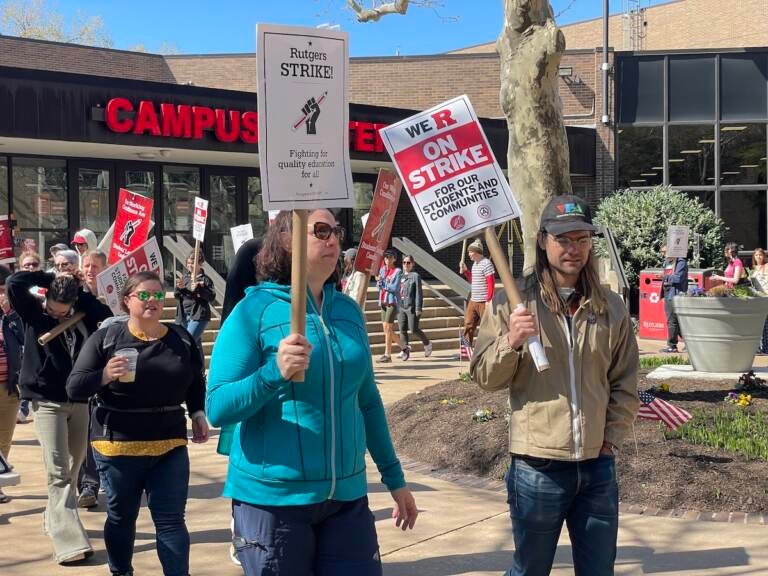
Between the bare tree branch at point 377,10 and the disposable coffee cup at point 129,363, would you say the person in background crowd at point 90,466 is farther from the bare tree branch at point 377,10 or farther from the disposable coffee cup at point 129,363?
the bare tree branch at point 377,10

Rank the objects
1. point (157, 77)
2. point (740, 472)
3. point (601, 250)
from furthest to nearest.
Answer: point (157, 77) → point (601, 250) → point (740, 472)

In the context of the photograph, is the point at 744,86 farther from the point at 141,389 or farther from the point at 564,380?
the point at 564,380

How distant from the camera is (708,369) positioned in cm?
1109

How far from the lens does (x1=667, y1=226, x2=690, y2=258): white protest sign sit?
16.7 m

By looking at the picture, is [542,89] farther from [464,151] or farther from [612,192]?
[612,192]

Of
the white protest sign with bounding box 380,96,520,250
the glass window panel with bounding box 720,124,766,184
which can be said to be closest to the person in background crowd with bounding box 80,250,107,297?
the white protest sign with bounding box 380,96,520,250

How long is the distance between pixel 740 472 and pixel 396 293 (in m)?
10.3

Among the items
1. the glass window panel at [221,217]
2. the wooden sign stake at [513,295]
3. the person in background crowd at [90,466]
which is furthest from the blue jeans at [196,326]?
the glass window panel at [221,217]

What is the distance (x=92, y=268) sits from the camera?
23.0 feet

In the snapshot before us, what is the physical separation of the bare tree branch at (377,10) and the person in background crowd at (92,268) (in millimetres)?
7633

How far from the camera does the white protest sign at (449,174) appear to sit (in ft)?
13.4

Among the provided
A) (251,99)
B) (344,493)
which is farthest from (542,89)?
(251,99)

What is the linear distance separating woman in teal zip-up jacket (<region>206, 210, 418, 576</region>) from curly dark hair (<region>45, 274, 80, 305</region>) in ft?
9.83

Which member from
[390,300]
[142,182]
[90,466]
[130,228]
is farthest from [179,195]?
[90,466]
